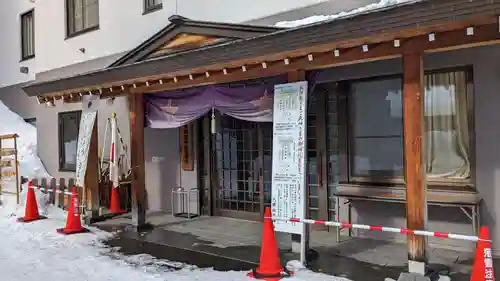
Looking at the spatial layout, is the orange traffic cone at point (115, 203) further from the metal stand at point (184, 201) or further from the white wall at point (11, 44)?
the white wall at point (11, 44)

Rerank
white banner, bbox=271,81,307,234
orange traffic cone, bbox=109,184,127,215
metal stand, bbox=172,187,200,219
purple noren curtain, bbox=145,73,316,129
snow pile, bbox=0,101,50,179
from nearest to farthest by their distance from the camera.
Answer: white banner, bbox=271,81,307,234
purple noren curtain, bbox=145,73,316,129
metal stand, bbox=172,187,200,219
orange traffic cone, bbox=109,184,127,215
snow pile, bbox=0,101,50,179

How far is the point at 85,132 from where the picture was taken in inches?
390

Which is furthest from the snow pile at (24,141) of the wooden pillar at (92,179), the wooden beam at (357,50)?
the wooden beam at (357,50)

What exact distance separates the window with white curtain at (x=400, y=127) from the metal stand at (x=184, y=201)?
402cm

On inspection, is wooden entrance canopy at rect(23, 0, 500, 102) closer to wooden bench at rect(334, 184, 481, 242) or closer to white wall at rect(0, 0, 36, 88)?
wooden bench at rect(334, 184, 481, 242)

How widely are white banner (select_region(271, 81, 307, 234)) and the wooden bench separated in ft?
4.89

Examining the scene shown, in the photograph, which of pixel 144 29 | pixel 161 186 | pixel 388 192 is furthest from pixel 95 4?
pixel 388 192

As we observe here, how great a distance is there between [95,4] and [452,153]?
10.3 metres

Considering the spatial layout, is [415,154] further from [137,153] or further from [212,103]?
[137,153]

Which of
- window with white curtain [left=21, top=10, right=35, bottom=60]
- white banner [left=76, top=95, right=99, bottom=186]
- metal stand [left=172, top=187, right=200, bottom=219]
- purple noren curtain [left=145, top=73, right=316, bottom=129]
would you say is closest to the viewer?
purple noren curtain [left=145, top=73, right=316, bottom=129]

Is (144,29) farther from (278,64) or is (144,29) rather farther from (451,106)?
(451,106)

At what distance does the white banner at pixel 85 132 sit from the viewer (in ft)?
32.1

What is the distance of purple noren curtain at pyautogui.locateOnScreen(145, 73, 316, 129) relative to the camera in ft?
24.7

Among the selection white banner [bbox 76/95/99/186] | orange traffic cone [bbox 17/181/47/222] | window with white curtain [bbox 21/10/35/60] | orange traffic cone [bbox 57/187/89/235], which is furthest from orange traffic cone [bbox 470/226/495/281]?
window with white curtain [bbox 21/10/35/60]
